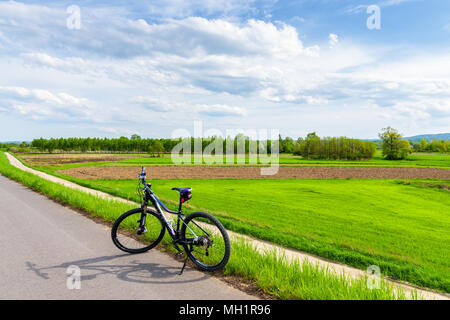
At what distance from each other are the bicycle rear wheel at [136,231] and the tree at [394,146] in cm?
8536

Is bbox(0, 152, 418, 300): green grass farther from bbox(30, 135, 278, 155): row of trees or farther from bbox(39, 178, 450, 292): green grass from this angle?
bbox(30, 135, 278, 155): row of trees

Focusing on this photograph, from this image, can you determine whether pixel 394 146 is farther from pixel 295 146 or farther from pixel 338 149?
pixel 295 146

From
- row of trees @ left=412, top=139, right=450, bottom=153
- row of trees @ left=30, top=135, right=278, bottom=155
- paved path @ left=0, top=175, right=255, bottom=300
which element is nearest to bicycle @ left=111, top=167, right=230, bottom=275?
paved path @ left=0, top=175, right=255, bottom=300

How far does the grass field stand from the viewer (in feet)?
23.0

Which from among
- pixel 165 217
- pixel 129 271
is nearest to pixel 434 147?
pixel 165 217

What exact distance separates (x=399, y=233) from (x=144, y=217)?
30.2 feet

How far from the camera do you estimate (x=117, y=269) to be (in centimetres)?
502

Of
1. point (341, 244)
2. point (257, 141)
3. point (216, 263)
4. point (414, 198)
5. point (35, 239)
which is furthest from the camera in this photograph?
point (257, 141)

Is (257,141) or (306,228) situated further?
(257,141)

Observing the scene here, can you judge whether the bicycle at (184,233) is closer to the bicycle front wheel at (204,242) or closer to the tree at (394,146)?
the bicycle front wheel at (204,242)
